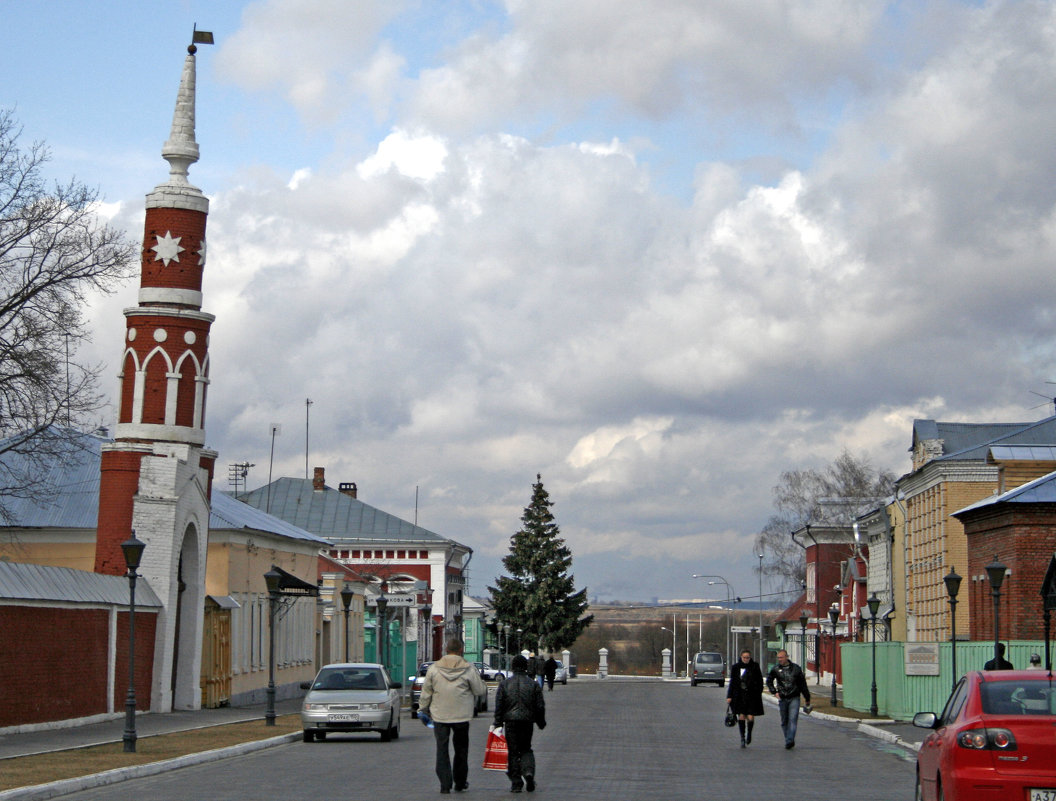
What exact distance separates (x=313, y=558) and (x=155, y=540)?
18475 mm

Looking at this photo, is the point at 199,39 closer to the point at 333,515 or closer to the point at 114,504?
the point at 114,504

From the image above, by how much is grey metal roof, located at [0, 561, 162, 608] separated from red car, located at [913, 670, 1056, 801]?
1900 cm

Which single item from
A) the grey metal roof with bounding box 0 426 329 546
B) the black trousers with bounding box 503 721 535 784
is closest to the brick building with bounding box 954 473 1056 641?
the black trousers with bounding box 503 721 535 784

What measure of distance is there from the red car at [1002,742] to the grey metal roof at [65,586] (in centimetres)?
1900

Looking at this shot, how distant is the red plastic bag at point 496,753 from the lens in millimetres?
16578

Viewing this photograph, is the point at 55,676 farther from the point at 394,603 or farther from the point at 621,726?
the point at 394,603

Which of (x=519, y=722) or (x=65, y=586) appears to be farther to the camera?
(x=65, y=586)

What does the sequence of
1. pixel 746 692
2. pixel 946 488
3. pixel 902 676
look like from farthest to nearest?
pixel 946 488
pixel 902 676
pixel 746 692

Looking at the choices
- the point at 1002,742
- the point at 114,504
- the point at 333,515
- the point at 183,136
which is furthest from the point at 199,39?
the point at 333,515

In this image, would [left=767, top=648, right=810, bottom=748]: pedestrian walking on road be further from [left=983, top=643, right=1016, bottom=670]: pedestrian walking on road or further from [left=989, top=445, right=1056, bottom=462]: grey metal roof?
[left=989, top=445, right=1056, bottom=462]: grey metal roof

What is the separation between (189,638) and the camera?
36.7 m

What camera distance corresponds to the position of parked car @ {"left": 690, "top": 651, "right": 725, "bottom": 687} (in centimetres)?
7688

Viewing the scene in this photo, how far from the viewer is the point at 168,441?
118 ft

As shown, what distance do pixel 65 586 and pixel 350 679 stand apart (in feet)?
21.1
